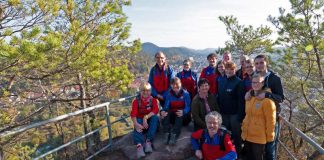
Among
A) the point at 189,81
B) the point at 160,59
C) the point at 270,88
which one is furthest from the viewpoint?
the point at 189,81

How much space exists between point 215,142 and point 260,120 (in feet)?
2.32

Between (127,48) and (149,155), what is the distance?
9.17m

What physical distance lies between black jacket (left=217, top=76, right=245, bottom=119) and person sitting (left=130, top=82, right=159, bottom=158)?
129 cm

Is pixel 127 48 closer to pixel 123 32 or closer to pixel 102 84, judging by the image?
pixel 123 32

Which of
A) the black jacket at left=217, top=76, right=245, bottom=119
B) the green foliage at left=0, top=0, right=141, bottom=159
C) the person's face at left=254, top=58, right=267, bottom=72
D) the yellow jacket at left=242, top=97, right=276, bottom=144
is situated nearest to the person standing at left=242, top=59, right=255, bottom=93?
the black jacket at left=217, top=76, right=245, bottom=119

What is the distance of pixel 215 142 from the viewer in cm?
387

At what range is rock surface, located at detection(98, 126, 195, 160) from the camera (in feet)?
16.3

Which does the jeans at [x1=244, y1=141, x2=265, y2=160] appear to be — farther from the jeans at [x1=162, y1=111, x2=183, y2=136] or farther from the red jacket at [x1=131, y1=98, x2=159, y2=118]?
the red jacket at [x1=131, y1=98, x2=159, y2=118]

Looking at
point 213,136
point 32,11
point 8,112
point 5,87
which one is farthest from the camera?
point 8,112

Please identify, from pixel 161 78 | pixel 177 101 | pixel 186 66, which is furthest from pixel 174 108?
pixel 186 66

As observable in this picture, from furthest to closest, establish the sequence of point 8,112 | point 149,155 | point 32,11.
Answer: point 8,112 → point 32,11 → point 149,155

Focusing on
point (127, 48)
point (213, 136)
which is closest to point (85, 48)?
point (213, 136)

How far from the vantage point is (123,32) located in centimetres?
1277

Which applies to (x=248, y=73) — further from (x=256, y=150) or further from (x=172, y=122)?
(x=172, y=122)
